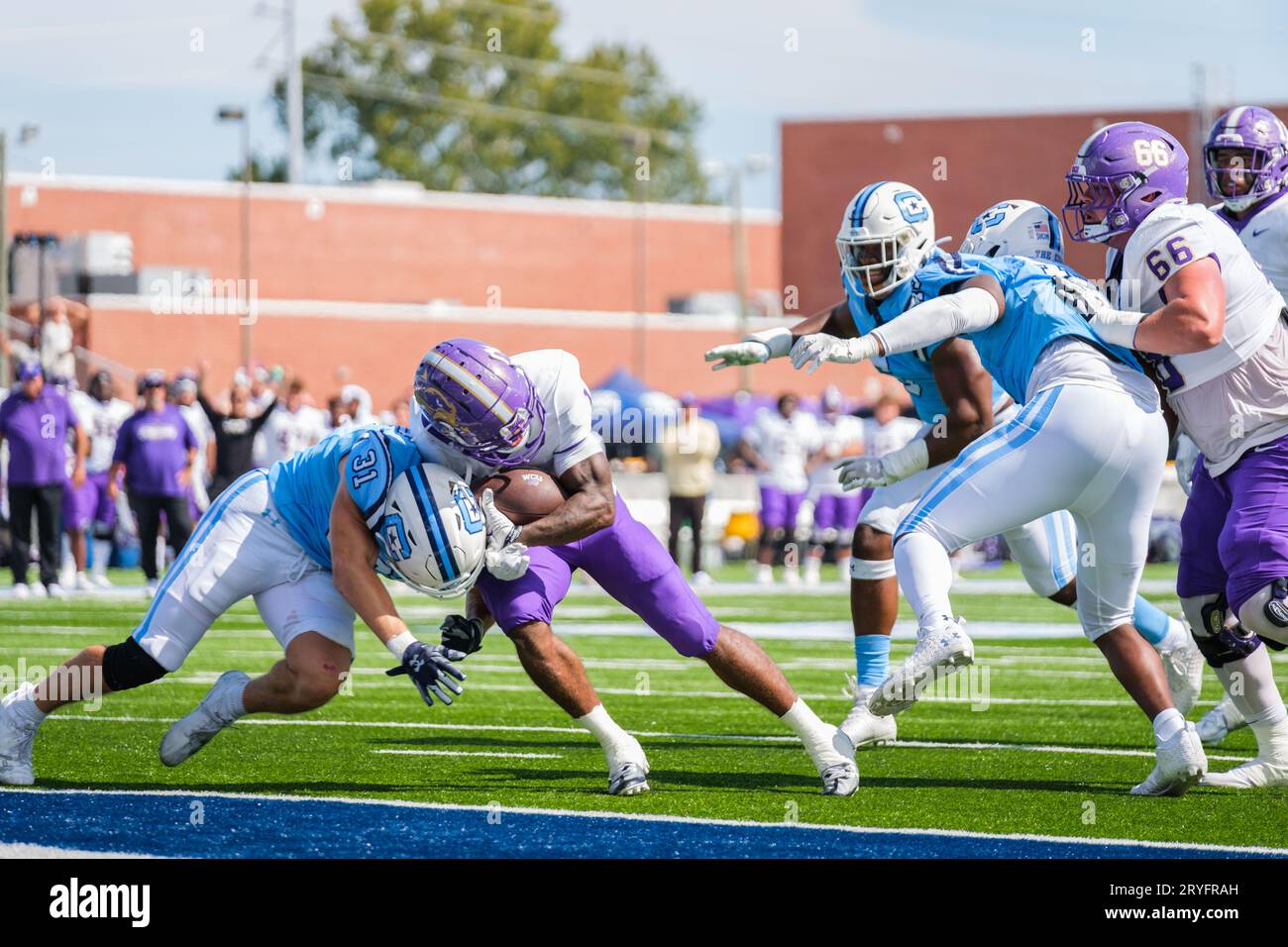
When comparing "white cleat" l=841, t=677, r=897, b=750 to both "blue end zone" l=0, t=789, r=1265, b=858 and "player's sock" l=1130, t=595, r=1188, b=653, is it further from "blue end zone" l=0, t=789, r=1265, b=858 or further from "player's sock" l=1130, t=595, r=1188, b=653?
"blue end zone" l=0, t=789, r=1265, b=858

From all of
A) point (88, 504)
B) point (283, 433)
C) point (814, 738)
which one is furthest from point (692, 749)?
point (88, 504)

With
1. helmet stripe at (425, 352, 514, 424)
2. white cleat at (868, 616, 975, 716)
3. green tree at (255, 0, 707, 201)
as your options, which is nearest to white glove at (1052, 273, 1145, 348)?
white cleat at (868, 616, 975, 716)

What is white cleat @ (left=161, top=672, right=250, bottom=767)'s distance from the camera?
5996 mm

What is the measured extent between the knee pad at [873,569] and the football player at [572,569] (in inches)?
48.5

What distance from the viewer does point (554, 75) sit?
207ft

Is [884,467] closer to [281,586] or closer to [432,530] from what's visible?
[432,530]

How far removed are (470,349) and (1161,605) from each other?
931cm

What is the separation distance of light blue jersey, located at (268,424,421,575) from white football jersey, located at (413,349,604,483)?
19 centimetres

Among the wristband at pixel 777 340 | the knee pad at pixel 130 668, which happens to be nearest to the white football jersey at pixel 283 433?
the wristband at pixel 777 340

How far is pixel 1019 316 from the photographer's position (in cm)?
592

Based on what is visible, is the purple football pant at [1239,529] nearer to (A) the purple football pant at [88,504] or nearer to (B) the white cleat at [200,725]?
(B) the white cleat at [200,725]

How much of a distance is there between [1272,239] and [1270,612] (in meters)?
1.66

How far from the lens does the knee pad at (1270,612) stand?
5.60 meters
